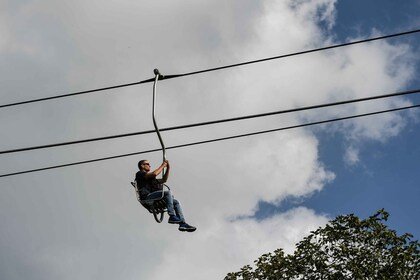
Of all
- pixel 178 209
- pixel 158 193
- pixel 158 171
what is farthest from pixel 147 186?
pixel 178 209

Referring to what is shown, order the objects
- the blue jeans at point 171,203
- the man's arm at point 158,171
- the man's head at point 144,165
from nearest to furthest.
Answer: the man's arm at point 158,171 → the blue jeans at point 171,203 → the man's head at point 144,165

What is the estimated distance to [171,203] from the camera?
8.69 m

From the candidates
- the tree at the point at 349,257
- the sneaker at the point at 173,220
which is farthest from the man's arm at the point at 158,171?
the tree at the point at 349,257

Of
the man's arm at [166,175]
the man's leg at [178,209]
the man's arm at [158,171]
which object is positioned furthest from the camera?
the man's leg at [178,209]

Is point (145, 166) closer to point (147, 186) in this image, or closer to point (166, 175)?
point (147, 186)

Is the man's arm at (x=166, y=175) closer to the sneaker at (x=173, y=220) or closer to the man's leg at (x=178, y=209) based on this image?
the man's leg at (x=178, y=209)

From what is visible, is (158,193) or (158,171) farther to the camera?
(158,193)

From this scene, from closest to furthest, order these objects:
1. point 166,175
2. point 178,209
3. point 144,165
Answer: point 166,175
point 178,209
point 144,165

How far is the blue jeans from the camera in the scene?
8586mm

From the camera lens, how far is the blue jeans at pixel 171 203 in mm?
8586

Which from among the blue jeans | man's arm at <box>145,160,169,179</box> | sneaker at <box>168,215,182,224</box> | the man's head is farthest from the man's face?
sneaker at <box>168,215,182,224</box>

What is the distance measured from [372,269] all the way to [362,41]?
17400mm

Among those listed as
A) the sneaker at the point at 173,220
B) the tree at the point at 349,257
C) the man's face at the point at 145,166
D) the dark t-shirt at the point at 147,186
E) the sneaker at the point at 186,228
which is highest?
the tree at the point at 349,257

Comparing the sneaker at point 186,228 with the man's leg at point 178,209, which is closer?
the sneaker at point 186,228
